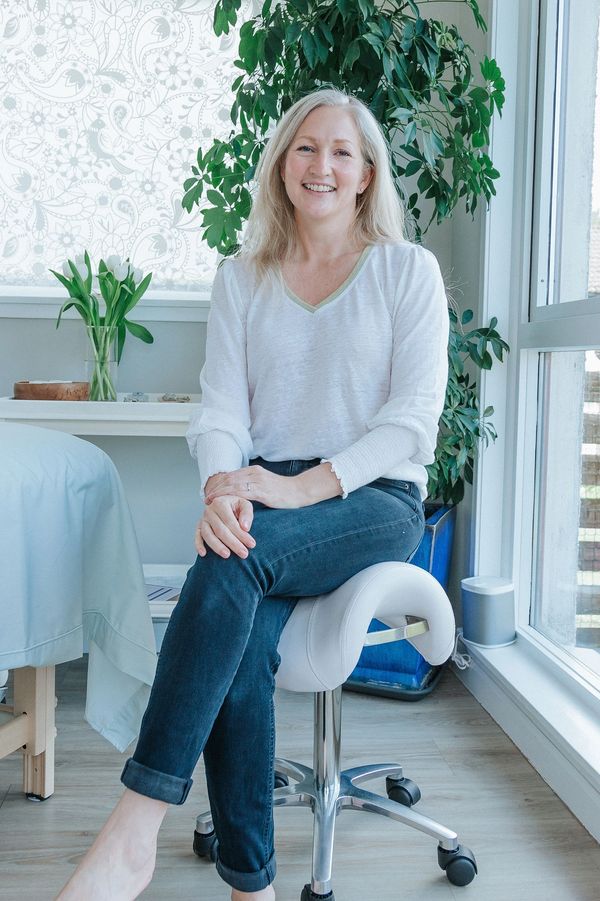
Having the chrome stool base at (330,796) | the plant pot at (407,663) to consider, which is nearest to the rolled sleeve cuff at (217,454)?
the chrome stool base at (330,796)

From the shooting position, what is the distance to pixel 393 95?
2.00 m

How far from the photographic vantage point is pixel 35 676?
1637 mm

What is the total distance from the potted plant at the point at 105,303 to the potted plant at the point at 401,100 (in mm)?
326

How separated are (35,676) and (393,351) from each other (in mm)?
898

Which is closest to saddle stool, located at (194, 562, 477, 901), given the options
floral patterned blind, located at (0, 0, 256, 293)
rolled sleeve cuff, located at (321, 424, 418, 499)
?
rolled sleeve cuff, located at (321, 424, 418, 499)

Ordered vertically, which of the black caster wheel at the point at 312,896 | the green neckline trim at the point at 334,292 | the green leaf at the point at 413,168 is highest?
the green leaf at the point at 413,168

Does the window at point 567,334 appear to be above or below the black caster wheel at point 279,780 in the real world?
above

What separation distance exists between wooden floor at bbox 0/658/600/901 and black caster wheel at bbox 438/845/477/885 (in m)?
0.02

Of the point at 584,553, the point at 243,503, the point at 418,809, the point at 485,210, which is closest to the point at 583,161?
the point at 485,210

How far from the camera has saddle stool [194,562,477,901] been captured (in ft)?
4.22

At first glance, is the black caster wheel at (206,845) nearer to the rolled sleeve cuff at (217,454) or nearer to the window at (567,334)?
the rolled sleeve cuff at (217,454)

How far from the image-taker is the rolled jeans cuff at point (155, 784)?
1127 millimetres

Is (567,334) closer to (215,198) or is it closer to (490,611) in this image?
(490,611)

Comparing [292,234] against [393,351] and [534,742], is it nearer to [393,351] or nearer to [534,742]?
[393,351]
